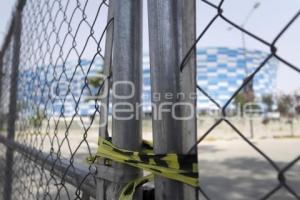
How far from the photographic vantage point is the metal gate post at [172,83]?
50 cm

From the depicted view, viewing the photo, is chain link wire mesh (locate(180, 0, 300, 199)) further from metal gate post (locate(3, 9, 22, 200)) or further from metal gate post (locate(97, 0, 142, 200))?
metal gate post (locate(3, 9, 22, 200))

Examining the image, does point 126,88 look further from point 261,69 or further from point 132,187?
point 261,69

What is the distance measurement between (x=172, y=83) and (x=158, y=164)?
11 cm

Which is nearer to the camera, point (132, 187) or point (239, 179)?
point (132, 187)

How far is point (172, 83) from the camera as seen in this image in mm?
514

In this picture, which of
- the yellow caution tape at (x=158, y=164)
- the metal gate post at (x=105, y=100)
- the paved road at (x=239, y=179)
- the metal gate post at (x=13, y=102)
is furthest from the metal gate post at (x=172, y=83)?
the paved road at (x=239, y=179)

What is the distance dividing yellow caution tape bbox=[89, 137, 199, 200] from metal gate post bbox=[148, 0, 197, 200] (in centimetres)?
1

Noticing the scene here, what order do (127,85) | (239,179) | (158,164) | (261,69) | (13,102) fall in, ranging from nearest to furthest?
(261,69) < (158,164) < (127,85) < (13,102) < (239,179)

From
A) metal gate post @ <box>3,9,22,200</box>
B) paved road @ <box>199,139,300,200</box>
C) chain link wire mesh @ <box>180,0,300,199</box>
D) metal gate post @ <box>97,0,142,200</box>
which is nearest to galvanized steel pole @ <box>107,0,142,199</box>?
metal gate post @ <box>97,0,142,200</box>

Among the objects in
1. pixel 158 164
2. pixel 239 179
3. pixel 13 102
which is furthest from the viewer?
pixel 239 179

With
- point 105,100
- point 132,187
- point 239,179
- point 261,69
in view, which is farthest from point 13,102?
point 239,179

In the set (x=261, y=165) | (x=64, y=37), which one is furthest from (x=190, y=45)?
(x=261, y=165)

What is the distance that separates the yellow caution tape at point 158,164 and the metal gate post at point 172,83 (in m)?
0.01

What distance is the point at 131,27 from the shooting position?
61cm
